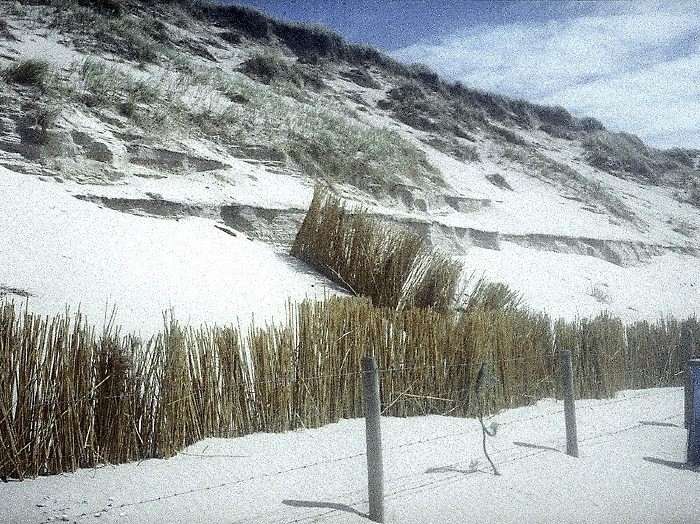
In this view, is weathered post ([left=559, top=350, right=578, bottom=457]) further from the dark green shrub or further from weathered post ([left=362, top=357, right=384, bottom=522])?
the dark green shrub

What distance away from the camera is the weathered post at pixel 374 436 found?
8.52 ft

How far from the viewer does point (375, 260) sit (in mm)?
6930

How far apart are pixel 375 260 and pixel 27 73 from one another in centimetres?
640

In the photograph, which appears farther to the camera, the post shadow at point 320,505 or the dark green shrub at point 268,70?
the dark green shrub at point 268,70

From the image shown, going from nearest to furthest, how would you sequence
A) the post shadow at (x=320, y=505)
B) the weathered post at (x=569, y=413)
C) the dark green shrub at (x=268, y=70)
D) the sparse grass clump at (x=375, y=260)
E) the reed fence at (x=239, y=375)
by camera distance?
the post shadow at (x=320, y=505) < the reed fence at (x=239, y=375) < the weathered post at (x=569, y=413) < the sparse grass clump at (x=375, y=260) < the dark green shrub at (x=268, y=70)

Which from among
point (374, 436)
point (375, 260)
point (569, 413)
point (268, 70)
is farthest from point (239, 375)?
point (268, 70)

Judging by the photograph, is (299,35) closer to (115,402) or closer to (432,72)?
(432,72)

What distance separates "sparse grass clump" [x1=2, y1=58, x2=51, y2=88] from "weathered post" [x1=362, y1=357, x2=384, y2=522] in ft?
27.3

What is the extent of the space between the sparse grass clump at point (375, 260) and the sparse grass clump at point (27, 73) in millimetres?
4932

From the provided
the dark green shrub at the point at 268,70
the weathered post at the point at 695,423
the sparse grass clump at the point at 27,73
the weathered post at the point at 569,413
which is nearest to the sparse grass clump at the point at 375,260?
the weathered post at the point at 569,413

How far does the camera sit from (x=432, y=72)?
2725 centimetres

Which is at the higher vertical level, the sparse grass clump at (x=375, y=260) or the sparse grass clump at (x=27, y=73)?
the sparse grass clump at (x=27, y=73)

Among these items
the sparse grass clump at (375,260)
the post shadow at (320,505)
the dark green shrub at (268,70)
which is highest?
the dark green shrub at (268,70)

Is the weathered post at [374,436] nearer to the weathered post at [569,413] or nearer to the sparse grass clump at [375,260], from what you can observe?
the weathered post at [569,413]
